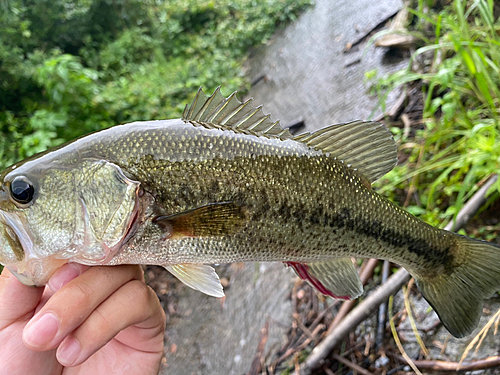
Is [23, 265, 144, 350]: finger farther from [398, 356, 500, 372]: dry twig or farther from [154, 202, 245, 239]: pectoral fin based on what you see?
[398, 356, 500, 372]: dry twig

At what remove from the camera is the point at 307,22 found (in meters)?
8.41

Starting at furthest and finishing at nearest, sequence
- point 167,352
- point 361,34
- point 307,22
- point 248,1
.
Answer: point 248,1 → point 307,22 → point 361,34 → point 167,352

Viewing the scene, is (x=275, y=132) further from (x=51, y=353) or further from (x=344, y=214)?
(x=51, y=353)

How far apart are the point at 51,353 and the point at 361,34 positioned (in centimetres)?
706

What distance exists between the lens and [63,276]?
1272 mm

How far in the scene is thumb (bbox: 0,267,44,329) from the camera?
1.30 m

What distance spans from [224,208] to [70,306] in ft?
1.99

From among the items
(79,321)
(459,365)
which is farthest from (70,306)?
(459,365)

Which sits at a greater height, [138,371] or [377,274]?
[138,371]

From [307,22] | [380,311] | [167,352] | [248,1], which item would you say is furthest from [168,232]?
[248,1]

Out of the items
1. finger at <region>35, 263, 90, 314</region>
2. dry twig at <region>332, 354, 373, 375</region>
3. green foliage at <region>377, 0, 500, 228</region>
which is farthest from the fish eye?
green foliage at <region>377, 0, 500, 228</region>

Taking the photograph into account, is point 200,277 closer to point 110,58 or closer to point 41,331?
point 41,331

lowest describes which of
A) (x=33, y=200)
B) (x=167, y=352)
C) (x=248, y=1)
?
(x=167, y=352)

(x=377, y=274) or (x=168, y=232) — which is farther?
(x=377, y=274)
